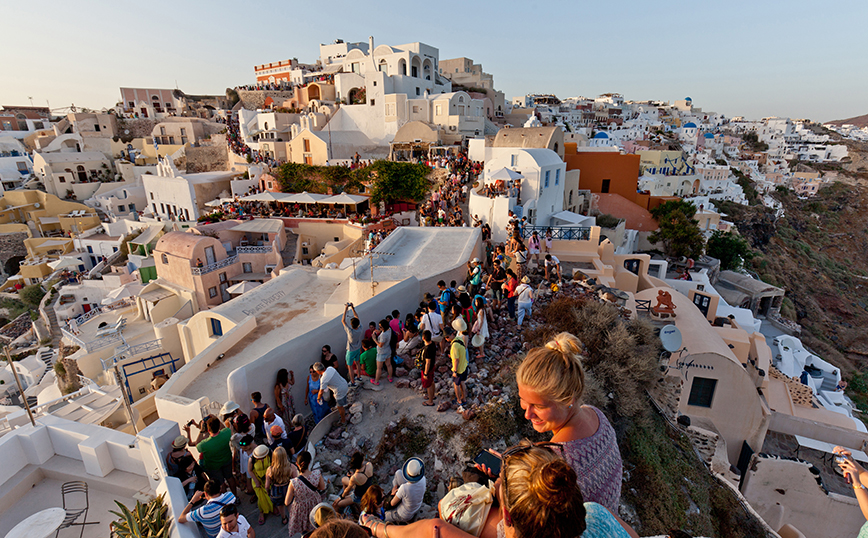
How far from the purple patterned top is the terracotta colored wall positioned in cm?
2364

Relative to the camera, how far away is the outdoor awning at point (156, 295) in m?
19.7

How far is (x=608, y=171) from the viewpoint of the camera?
80.4ft

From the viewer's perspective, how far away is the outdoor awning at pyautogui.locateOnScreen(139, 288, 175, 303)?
19.7 metres

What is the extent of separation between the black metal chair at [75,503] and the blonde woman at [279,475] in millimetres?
2035

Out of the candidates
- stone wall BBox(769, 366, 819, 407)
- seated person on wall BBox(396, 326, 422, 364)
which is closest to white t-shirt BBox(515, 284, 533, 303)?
seated person on wall BBox(396, 326, 422, 364)

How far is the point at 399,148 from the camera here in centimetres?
3042

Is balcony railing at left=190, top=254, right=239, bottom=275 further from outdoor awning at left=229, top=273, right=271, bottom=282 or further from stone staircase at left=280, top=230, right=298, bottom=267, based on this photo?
stone staircase at left=280, top=230, right=298, bottom=267

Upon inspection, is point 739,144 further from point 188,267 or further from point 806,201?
point 188,267

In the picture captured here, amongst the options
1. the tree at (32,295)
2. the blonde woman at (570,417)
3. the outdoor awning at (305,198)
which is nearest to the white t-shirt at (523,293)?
the blonde woman at (570,417)

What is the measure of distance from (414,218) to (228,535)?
72.0ft

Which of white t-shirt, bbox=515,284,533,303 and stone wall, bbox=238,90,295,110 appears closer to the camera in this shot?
white t-shirt, bbox=515,284,533,303

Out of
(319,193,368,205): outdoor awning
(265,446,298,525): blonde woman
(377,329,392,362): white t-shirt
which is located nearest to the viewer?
(265,446,298,525): blonde woman

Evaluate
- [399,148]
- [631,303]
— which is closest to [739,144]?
[399,148]

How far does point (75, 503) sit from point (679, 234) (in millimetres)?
25442
